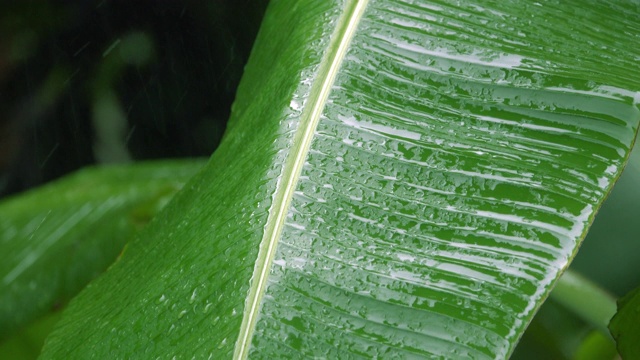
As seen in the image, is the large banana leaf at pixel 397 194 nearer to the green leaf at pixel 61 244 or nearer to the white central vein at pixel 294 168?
the white central vein at pixel 294 168

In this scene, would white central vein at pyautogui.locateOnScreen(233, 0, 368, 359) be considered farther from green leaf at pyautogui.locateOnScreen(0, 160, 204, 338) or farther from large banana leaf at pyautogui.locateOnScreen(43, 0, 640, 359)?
green leaf at pyautogui.locateOnScreen(0, 160, 204, 338)

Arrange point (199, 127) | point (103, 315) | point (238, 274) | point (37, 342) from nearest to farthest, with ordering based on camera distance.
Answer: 1. point (238, 274)
2. point (103, 315)
3. point (37, 342)
4. point (199, 127)

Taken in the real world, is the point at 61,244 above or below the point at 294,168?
below

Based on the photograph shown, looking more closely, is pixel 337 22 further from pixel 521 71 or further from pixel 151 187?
pixel 151 187

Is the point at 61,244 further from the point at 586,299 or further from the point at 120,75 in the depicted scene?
the point at 120,75

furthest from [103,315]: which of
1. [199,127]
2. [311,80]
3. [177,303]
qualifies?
[199,127]

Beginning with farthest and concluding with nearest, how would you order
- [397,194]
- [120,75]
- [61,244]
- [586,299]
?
[120,75], [61,244], [586,299], [397,194]

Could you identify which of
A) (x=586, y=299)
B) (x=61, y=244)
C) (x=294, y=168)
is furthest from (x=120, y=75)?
(x=294, y=168)
